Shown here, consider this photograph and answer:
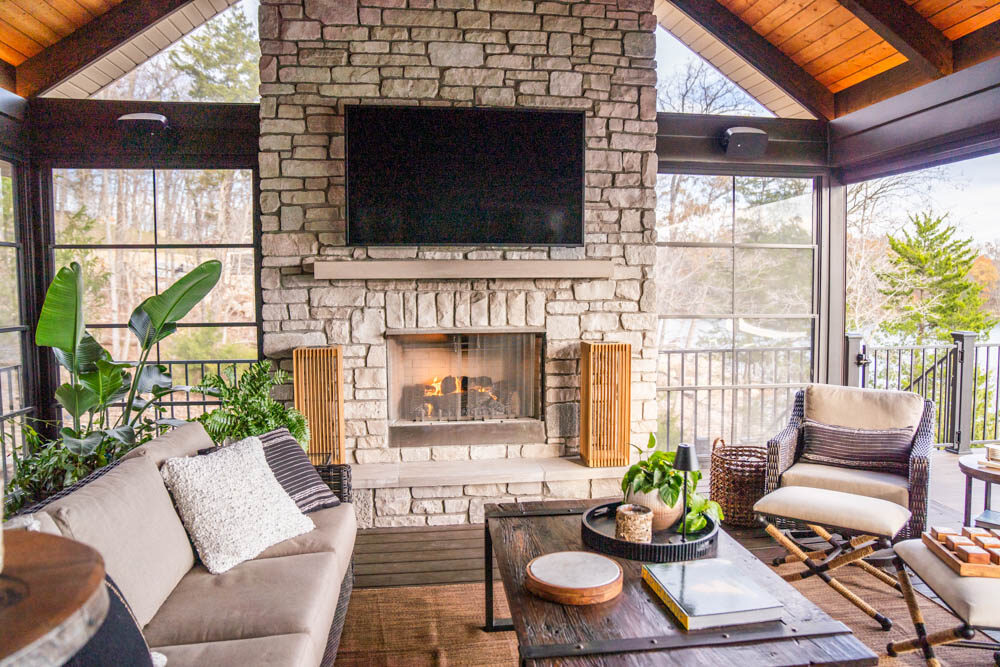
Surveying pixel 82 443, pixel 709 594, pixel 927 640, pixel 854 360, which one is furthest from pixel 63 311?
pixel 854 360

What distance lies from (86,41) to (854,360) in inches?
221

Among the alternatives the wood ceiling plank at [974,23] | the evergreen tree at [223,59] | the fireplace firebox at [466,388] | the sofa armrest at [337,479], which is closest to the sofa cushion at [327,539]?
the sofa armrest at [337,479]

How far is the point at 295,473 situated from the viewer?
8.90 feet

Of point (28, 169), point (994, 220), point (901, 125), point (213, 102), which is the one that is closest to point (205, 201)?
point (213, 102)

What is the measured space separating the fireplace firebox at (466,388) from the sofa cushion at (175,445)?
4.92 ft

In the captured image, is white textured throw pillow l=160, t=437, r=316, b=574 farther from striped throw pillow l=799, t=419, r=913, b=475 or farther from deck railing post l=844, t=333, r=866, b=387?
deck railing post l=844, t=333, r=866, b=387

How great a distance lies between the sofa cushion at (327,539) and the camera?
2.34m

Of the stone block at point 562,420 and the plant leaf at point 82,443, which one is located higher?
the plant leaf at point 82,443

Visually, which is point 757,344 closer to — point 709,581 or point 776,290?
point 776,290

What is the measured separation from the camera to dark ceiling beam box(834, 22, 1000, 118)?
3.51 meters

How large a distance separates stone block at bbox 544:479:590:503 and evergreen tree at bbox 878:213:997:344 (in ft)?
18.2

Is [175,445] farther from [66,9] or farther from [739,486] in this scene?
[66,9]

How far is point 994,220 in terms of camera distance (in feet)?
23.2

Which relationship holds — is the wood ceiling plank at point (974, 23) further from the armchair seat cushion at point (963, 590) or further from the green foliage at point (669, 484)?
the green foliage at point (669, 484)
